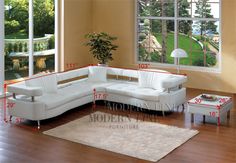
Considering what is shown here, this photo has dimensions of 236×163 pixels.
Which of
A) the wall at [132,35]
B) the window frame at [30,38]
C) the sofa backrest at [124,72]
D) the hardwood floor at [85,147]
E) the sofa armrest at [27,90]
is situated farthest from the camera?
the wall at [132,35]

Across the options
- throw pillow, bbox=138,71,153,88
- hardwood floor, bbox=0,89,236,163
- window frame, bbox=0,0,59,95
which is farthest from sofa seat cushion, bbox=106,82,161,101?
window frame, bbox=0,0,59,95

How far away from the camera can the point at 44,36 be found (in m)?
10.7

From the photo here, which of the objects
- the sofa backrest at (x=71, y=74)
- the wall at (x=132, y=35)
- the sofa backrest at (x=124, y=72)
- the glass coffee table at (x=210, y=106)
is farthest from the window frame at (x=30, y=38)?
the glass coffee table at (x=210, y=106)

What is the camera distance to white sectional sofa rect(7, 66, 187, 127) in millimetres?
7395

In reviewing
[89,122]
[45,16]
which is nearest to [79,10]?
[45,16]

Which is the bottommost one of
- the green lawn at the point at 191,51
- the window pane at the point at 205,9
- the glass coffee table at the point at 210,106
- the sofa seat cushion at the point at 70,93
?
the glass coffee table at the point at 210,106

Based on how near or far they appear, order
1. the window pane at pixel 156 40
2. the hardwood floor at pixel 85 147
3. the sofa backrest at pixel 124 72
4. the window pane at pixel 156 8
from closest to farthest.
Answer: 1. the hardwood floor at pixel 85 147
2. the sofa backrest at pixel 124 72
3. the window pane at pixel 156 8
4. the window pane at pixel 156 40

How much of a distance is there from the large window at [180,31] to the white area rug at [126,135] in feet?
11.2

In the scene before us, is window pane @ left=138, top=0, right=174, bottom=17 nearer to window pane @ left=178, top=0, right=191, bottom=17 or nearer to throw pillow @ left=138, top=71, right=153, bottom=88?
window pane @ left=178, top=0, right=191, bottom=17

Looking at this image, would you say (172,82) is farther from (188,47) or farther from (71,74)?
(188,47)

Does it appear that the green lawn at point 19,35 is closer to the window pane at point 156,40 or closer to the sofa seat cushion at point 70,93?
the sofa seat cushion at point 70,93

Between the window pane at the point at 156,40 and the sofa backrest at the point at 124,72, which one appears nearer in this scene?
the sofa backrest at the point at 124,72

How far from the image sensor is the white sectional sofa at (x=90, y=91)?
24.3 ft

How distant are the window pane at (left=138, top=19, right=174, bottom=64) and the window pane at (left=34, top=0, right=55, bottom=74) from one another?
2.30 meters
